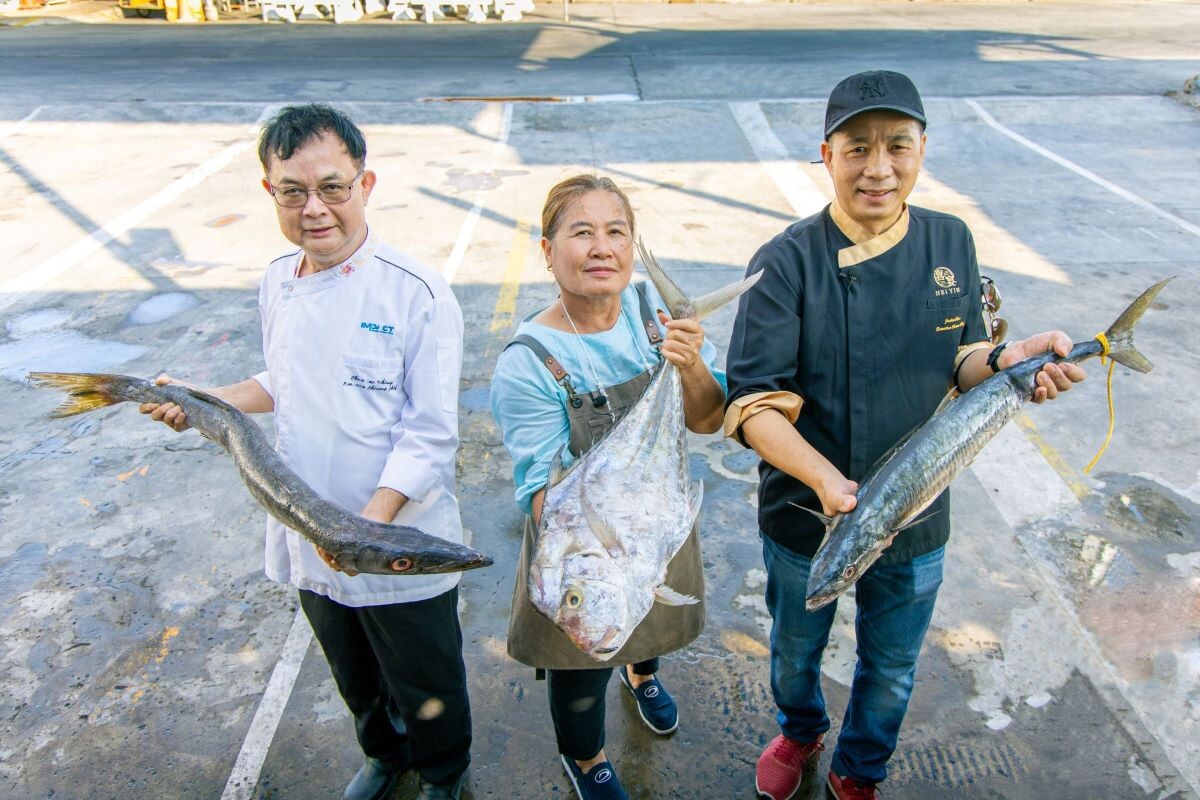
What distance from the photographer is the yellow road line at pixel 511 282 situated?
704 centimetres

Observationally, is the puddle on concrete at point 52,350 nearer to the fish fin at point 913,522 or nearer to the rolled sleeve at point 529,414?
the rolled sleeve at point 529,414

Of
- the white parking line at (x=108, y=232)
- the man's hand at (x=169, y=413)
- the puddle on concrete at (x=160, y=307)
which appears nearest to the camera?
the man's hand at (x=169, y=413)

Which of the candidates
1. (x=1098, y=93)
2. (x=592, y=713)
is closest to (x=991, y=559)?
(x=592, y=713)

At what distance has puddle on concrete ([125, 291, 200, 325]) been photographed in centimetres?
719

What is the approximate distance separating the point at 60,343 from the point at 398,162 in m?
5.51

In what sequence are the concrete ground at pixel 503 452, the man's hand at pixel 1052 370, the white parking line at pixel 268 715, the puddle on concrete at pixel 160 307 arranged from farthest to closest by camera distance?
the puddle on concrete at pixel 160 307, the concrete ground at pixel 503 452, the white parking line at pixel 268 715, the man's hand at pixel 1052 370

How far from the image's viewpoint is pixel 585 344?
2586 millimetres

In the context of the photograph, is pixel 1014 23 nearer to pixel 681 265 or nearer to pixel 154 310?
pixel 681 265

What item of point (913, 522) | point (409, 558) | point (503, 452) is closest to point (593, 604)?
point (409, 558)

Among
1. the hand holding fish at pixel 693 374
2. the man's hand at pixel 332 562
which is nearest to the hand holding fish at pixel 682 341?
the hand holding fish at pixel 693 374

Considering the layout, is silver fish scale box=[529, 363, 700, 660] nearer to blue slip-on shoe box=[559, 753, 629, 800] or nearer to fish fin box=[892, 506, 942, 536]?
fish fin box=[892, 506, 942, 536]

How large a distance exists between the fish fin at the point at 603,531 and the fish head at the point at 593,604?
0.04 metres

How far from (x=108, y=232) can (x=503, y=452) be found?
21.0 feet

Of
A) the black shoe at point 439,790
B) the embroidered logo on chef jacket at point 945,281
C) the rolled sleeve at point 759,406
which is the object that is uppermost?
the embroidered logo on chef jacket at point 945,281
